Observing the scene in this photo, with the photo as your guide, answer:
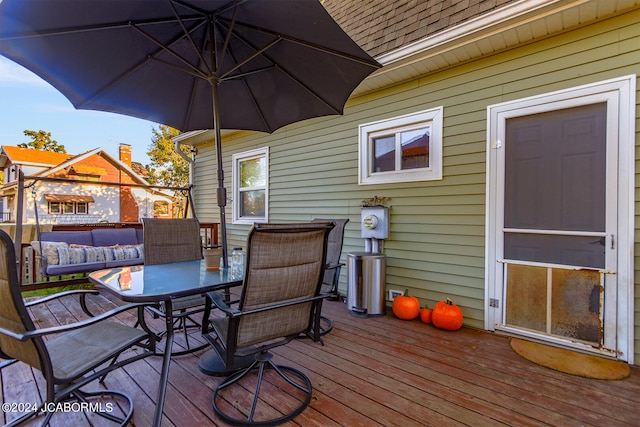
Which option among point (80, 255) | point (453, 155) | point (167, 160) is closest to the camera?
point (453, 155)

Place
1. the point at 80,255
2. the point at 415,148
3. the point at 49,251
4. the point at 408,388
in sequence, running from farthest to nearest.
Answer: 1. the point at 80,255
2. the point at 49,251
3. the point at 415,148
4. the point at 408,388

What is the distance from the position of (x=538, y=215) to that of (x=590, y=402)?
4.94 ft

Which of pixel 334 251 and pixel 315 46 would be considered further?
pixel 334 251

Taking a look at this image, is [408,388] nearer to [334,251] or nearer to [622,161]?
[334,251]

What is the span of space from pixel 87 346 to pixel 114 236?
14.8ft

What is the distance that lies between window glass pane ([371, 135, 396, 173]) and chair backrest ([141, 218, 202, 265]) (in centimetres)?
239

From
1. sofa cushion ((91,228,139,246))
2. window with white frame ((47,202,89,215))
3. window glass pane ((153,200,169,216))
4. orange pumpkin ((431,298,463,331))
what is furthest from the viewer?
window glass pane ((153,200,169,216))

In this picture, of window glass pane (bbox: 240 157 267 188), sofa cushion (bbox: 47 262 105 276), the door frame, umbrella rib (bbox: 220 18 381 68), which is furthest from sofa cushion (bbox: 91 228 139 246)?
the door frame

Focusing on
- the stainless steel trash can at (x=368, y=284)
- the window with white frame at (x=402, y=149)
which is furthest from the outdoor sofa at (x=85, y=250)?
the window with white frame at (x=402, y=149)

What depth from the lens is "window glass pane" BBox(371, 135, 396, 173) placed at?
3.88 meters

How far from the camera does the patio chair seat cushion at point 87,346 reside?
1.42 meters

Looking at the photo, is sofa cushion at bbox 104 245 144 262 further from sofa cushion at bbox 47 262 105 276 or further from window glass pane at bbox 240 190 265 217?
window glass pane at bbox 240 190 265 217

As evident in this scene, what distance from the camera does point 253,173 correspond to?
5910 millimetres

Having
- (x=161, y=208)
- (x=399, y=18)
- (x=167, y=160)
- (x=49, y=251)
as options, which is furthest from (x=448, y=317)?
(x=161, y=208)
